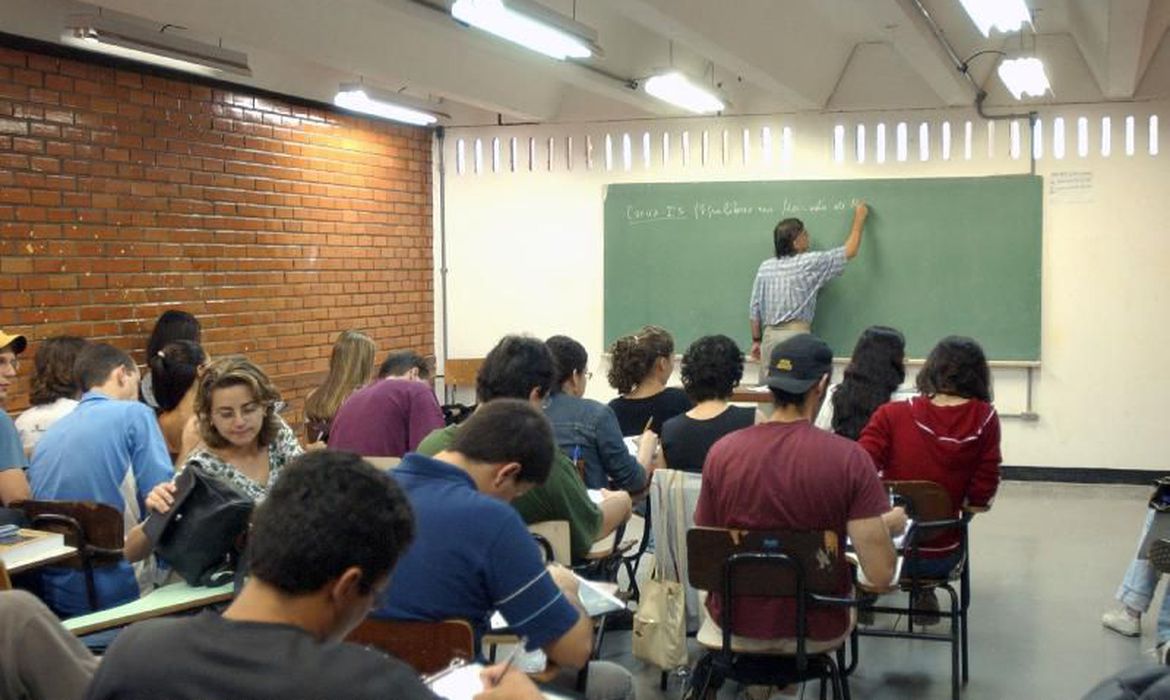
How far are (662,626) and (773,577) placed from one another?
51 centimetres

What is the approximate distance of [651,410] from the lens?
5.03 meters

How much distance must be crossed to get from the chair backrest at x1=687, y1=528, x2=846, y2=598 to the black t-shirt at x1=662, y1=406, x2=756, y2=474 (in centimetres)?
119

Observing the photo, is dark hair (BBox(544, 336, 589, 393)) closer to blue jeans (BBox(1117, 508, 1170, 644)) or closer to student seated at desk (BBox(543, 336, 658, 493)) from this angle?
student seated at desk (BBox(543, 336, 658, 493))

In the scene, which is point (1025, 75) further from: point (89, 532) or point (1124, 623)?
point (89, 532)

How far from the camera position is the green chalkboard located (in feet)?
26.7

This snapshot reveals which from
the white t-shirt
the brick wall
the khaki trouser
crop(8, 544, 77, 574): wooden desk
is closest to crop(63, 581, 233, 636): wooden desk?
crop(8, 544, 77, 574): wooden desk

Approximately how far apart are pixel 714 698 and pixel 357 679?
2126 millimetres

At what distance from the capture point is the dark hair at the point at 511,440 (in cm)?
251

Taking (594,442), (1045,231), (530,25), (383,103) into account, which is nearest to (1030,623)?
(594,442)

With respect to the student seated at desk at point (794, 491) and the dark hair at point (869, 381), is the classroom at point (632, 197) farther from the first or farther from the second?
the student seated at desk at point (794, 491)

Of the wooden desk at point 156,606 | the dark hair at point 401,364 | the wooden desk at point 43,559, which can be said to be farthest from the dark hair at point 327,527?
the dark hair at point 401,364

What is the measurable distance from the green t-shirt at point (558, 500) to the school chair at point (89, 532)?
45.3 inches

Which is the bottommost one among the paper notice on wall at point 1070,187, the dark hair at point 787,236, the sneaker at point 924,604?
the sneaker at point 924,604

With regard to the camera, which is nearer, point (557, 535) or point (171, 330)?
point (557, 535)
